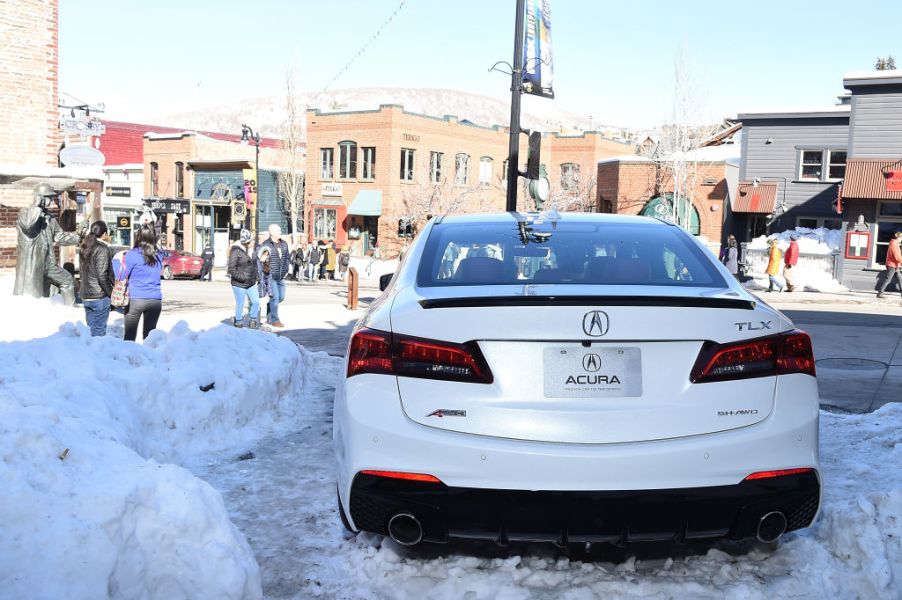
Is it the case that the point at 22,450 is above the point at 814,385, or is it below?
below

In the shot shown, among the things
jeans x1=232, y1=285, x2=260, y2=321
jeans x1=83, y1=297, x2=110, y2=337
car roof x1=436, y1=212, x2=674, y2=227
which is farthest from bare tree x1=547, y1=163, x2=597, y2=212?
car roof x1=436, y1=212, x2=674, y2=227

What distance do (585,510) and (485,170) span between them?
58.7 metres

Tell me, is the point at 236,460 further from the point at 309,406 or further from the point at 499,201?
the point at 499,201

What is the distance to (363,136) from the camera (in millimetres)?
55094

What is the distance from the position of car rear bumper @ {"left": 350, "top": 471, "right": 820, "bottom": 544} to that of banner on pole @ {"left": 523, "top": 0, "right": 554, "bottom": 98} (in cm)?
1335

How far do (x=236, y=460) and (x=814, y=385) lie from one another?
390cm

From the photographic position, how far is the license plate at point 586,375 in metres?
3.37

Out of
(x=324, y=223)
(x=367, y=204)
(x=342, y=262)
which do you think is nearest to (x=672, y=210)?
(x=342, y=262)

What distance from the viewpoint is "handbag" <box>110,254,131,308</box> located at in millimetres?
10328

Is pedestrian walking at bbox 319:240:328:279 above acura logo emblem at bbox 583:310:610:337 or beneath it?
beneath

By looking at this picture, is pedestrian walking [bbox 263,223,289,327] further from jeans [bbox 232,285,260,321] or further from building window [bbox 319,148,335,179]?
building window [bbox 319,148,335,179]

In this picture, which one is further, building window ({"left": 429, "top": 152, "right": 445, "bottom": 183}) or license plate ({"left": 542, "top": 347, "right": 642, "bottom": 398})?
building window ({"left": 429, "top": 152, "right": 445, "bottom": 183})

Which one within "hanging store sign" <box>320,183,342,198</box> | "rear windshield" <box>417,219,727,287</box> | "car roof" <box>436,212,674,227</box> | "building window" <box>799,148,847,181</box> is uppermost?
"building window" <box>799,148,847,181</box>

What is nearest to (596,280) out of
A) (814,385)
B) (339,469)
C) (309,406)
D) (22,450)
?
(814,385)
